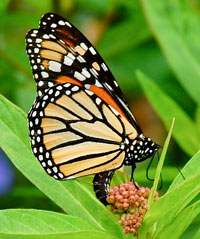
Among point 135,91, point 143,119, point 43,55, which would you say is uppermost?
point 43,55

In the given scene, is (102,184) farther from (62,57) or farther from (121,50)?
(121,50)

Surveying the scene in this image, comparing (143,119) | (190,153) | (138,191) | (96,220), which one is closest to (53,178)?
(96,220)

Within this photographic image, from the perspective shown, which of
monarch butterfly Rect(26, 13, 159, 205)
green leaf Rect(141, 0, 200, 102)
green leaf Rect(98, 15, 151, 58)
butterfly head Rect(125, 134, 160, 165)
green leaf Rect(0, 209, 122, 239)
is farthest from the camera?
green leaf Rect(98, 15, 151, 58)

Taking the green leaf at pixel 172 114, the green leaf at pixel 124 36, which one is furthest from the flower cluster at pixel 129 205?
the green leaf at pixel 124 36

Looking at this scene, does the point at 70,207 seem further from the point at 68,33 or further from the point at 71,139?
the point at 68,33

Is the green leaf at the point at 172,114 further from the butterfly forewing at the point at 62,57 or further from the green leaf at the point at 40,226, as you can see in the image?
the green leaf at the point at 40,226

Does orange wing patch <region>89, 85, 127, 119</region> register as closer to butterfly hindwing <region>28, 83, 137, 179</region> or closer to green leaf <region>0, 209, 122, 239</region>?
butterfly hindwing <region>28, 83, 137, 179</region>

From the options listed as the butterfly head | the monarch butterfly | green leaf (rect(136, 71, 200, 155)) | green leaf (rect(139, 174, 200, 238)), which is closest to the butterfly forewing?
the monarch butterfly
